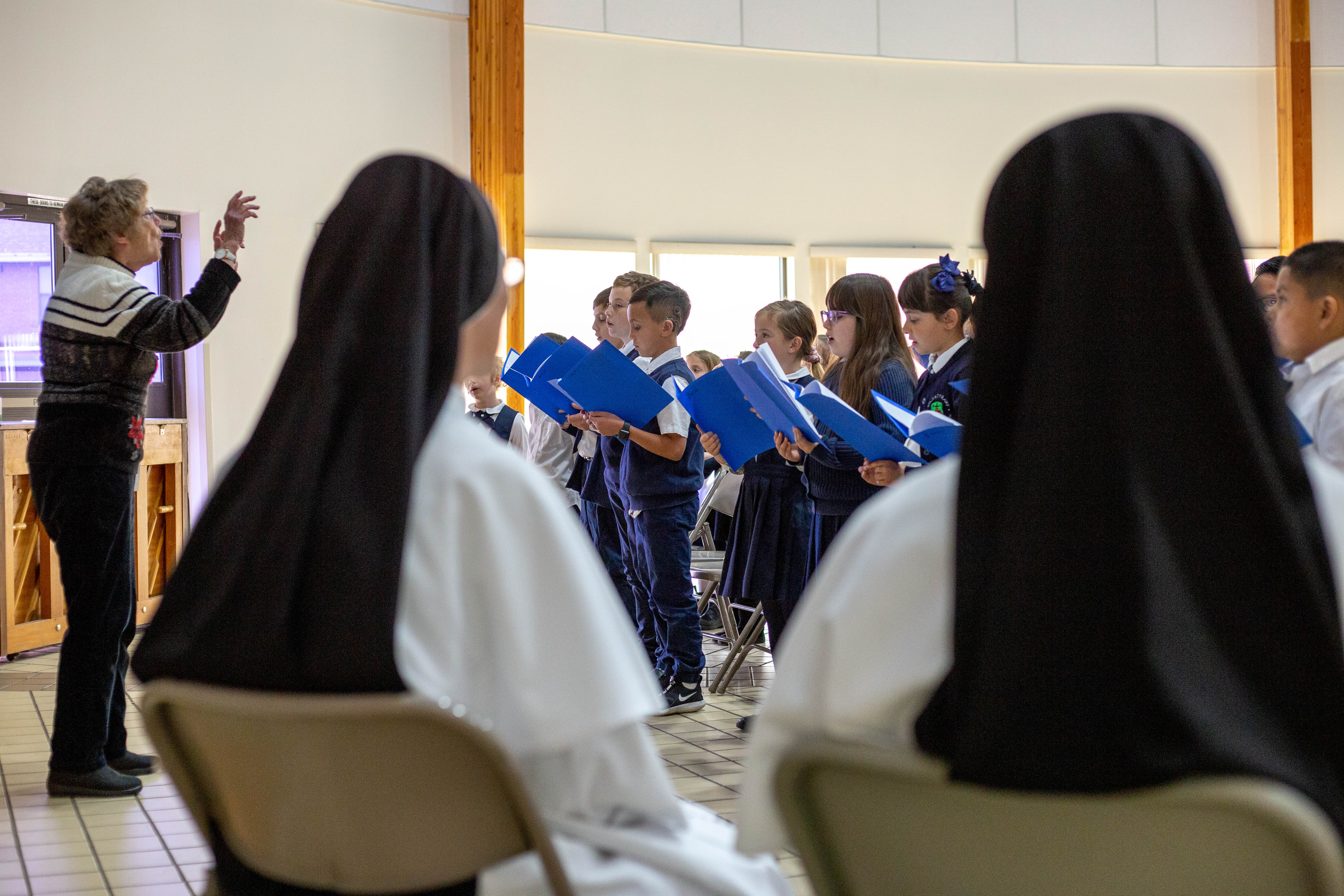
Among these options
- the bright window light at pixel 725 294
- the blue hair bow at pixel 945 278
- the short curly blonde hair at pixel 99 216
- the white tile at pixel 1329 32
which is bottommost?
the blue hair bow at pixel 945 278

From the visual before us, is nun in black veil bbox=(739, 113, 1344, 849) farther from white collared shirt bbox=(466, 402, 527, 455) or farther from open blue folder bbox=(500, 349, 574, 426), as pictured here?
white collared shirt bbox=(466, 402, 527, 455)

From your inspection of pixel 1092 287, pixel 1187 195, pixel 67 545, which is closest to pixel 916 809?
pixel 1092 287

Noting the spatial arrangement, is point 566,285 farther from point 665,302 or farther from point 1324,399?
point 1324,399

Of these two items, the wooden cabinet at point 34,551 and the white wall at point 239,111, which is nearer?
the wooden cabinet at point 34,551

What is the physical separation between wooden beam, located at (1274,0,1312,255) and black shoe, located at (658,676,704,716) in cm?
825

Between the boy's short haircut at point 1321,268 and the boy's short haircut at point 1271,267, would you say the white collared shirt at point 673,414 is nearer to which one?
the boy's short haircut at point 1321,268

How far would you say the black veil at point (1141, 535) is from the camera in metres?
1.00

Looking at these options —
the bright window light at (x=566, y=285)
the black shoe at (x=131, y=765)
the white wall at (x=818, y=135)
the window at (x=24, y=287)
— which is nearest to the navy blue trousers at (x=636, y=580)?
the black shoe at (x=131, y=765)

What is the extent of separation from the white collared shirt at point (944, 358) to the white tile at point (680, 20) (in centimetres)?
630

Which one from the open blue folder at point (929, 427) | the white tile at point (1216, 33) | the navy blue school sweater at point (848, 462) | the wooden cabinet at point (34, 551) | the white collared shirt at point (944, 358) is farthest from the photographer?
the white tile at point (1216, 33)

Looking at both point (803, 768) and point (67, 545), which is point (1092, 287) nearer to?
point (803, 768)

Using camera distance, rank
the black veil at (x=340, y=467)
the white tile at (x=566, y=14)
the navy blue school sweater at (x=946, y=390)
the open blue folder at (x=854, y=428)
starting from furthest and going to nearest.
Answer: the white tile at (x=566, y=14)
the navy blue school sweater at (x=946, y=390)
the open blue folder at (x=854, y=428)
the black veil at (x=340, y=467)

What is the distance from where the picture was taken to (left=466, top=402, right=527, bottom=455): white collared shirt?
19.7 feet

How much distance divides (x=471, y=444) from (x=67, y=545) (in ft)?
8.02
